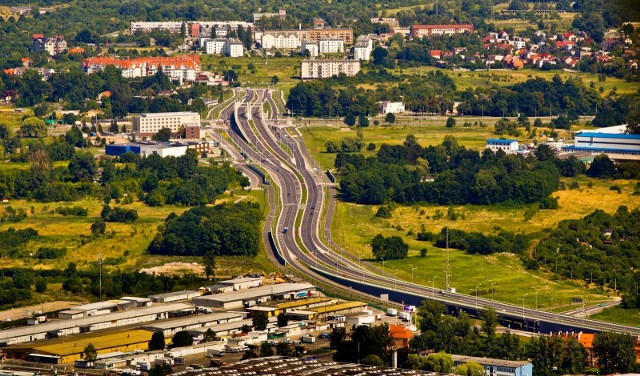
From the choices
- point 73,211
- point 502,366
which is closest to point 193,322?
point 502,366

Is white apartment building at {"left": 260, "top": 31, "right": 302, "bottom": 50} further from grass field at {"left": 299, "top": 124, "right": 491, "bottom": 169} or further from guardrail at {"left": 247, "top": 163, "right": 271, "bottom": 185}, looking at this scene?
guardrail at {"left": 247, "top": 163, "right": 271, "bottom": 185}

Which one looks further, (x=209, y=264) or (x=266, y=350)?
(x=209, y=264)

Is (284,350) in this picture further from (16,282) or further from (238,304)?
(16,282)

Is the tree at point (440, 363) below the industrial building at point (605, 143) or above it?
below

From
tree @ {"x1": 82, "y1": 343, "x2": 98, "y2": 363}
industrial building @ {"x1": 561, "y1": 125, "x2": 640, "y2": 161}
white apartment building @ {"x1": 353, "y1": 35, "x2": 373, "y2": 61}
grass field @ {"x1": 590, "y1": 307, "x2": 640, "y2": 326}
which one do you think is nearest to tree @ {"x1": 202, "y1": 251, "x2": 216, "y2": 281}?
grass field @ {"x1": 590, "y1": 307, "x2": 640, "y2": 326}

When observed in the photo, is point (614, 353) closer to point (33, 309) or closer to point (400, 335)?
point (400, 335)

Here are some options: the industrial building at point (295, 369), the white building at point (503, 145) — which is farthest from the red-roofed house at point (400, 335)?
the white building at point (503, 145)

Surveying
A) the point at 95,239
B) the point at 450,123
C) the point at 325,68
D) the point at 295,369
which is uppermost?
the point at 325,68

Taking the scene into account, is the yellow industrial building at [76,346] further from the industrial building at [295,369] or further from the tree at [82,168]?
the tree at [82,168]
